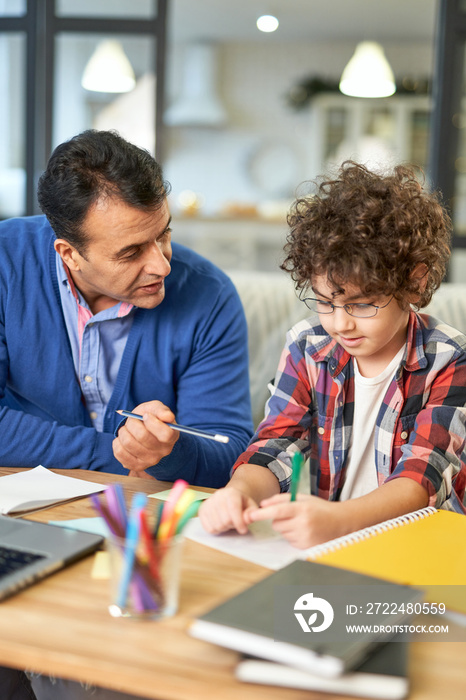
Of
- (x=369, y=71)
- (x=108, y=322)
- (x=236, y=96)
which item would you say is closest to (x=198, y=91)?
(x=236, y=96)

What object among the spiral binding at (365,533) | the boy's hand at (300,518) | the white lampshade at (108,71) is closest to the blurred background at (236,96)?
the white lampshade at (108,71)

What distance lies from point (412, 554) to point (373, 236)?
515mm

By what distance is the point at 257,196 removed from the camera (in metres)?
8.74

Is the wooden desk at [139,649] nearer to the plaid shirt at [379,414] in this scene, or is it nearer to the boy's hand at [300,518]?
the boy's hand at [300,518]

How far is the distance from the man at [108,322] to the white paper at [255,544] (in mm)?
394

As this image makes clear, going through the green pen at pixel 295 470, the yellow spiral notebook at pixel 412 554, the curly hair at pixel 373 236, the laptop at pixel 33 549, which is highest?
the curly hair at pixel 373 236

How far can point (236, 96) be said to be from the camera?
860 centimetres

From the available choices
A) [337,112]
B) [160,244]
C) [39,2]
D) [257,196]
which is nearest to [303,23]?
[337,112]

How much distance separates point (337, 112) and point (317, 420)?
740 cm

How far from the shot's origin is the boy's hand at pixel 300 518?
896 mm

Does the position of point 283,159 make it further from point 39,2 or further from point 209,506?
point 209,506

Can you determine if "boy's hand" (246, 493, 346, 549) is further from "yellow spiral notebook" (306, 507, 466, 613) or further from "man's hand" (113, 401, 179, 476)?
"man's hand" (113, 401, 179, 476)

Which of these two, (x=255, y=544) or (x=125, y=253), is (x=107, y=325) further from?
(x=255, y=544)

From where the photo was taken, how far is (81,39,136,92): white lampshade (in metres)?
4.48
